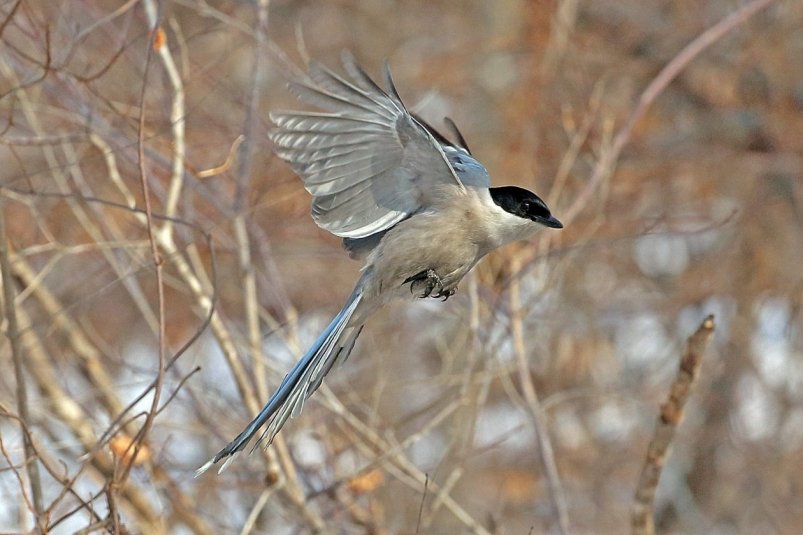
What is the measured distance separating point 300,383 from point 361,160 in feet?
2.50

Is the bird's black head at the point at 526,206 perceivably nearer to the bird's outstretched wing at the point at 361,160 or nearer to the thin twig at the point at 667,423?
the bird's outstretched wing at the point at 361,160

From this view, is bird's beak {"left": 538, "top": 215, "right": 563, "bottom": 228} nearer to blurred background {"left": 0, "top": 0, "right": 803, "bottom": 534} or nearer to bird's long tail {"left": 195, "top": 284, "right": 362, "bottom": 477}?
bird's long tail {"left": 195, "top": 284, "right": 362, "bottom": 477}

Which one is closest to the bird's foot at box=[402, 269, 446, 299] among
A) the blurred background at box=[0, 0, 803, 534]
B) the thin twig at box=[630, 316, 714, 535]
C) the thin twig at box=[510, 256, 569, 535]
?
the thin twig at box=[510, 256, 569, 535]

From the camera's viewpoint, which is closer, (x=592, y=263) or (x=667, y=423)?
(x=667, y=423)

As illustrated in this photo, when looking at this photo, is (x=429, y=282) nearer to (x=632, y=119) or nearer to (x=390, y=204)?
(x=390, y=204)

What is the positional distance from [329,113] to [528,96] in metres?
4.37

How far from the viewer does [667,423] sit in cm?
357

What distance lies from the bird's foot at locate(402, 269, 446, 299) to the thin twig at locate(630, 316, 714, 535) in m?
0.80

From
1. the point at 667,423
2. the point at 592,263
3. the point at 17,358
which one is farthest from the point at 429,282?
the point at 592,263

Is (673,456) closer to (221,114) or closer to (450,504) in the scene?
(221,114)

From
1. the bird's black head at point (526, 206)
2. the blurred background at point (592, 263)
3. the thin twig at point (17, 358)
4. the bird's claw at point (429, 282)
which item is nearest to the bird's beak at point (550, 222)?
the bird's black head at point (526, 206)

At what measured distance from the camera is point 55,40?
4.82 metres

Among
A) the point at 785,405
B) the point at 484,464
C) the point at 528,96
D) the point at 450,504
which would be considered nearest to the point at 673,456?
the point at 785,405

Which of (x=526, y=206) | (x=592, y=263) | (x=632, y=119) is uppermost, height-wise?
(x=592, y=263)
